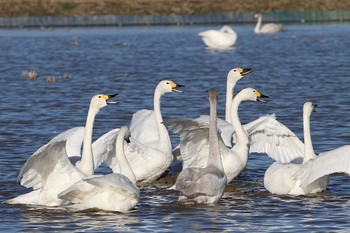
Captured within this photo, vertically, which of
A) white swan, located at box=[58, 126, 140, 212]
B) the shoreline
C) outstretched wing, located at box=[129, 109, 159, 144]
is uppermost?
outstretched wing, located at box=[129, 109, 159, 144]

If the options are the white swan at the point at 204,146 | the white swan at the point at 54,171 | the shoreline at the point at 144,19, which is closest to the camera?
the white swan at the point at 54,171

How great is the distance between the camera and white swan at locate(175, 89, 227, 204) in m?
10.4

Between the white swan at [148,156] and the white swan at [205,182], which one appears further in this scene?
the white swan at [148,156]

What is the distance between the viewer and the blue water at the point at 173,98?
33.0 feet

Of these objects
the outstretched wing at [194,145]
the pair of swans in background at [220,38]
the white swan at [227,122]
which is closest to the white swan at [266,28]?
the pair of swans in background at [220,38]

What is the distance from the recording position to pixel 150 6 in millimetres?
62000

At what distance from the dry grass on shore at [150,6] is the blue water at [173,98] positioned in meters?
10.6

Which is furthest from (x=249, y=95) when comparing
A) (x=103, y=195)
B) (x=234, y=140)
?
(x=103, y=195)

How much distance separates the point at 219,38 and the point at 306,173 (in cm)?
2750

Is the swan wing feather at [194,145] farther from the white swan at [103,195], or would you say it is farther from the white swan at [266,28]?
the white swan at [266,28]

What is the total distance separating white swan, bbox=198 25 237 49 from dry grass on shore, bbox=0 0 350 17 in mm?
21821

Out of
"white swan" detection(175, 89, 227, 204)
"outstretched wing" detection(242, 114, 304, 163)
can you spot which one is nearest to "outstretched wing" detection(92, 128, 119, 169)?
"white swan" detection(175, 89, 227, 204)

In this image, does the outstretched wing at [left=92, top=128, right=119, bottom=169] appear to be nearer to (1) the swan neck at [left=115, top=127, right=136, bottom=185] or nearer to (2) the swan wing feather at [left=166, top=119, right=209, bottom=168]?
(2) the swan wing feather at [left=166, top=119, right=209, bottom=168]

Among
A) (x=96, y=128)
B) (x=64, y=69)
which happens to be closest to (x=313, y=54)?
(x=64, y=69)
